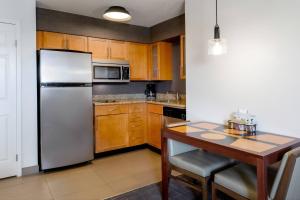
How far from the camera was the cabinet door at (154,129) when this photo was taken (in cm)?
372

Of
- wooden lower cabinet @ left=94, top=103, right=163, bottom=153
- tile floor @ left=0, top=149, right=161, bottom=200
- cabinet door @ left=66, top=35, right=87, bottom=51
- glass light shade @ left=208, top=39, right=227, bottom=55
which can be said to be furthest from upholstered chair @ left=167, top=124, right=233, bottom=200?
cabinet door @ left=66, top=35, right=87, bottom=51

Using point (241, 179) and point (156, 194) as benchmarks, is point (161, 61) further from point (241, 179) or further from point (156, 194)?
point (241, 179)

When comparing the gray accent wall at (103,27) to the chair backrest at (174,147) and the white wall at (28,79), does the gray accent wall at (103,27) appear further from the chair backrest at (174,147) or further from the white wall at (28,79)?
the chair backrest at (174,147)

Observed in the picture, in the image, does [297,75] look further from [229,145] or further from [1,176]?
[1,176]

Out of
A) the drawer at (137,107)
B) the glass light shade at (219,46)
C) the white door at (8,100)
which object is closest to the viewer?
the glass light shade at (219,46)

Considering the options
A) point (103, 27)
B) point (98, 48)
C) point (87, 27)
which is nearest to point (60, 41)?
point (87, 27)

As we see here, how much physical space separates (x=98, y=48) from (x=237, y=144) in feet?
9.73

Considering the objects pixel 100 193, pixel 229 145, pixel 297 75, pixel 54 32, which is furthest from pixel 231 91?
pixel 54 32

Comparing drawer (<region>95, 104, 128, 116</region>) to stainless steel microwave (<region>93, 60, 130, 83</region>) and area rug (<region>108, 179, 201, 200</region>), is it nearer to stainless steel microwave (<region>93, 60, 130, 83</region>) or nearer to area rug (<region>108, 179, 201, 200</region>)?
stainless steel microwave (<region>93, 60, 130, 83</region>)

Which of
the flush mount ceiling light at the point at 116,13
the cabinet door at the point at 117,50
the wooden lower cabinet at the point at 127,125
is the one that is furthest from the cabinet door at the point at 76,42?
the wooden lower cabinet at the point at 127,125

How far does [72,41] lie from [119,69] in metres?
0.94

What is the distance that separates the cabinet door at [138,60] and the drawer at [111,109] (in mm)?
729

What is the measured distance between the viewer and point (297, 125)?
1839mm

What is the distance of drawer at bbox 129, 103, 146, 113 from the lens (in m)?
3.86
